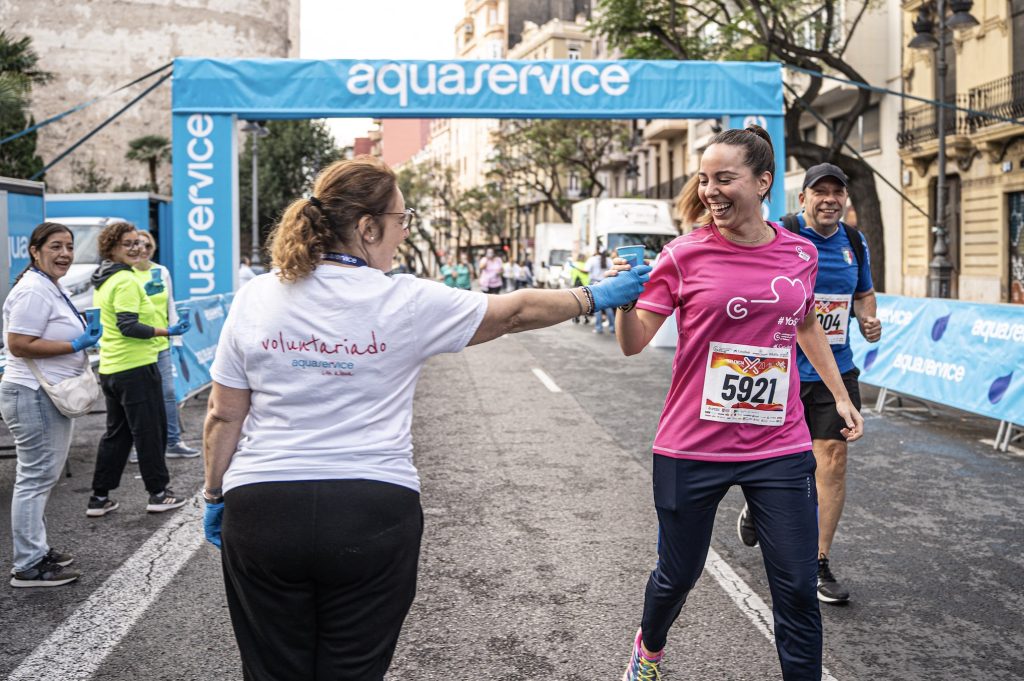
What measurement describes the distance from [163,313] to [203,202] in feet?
19.6

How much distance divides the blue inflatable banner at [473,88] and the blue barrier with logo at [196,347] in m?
2.65

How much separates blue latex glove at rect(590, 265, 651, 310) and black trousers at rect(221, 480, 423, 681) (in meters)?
0.78

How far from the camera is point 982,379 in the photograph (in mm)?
9281

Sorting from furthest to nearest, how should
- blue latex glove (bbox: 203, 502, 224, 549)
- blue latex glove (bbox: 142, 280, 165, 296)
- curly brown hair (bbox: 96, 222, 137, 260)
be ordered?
blue latex glove (bbox: 142, 280, 165, 296)
curly brown hair (bbox: 96, 222, 137, 260)
blue latex glove (bbox: 203, 502, 224, 549)

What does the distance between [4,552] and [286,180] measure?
44884 mm

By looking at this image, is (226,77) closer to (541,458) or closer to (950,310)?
(541,458)

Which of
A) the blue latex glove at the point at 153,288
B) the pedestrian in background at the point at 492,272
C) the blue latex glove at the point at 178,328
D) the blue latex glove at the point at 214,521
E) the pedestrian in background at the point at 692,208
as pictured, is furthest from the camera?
the pedestrian in background at the point at 492,272

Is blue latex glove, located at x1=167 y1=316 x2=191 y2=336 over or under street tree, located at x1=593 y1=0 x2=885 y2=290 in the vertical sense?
under

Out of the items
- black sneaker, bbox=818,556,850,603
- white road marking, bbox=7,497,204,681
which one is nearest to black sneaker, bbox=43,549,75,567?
white road marking, bbox=7,497,204,681

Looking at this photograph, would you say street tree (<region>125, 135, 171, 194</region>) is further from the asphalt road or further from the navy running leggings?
the navy running leggings

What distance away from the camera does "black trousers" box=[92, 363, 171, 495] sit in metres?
6.26

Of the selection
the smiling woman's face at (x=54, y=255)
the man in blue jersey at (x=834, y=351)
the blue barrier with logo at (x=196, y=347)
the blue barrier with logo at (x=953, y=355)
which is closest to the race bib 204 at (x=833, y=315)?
the man in blue jersey at (x=834, y=351)

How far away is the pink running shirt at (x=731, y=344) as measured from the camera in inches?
132

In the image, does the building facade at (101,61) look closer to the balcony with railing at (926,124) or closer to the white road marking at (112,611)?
the balcony with railing at (926,124)
